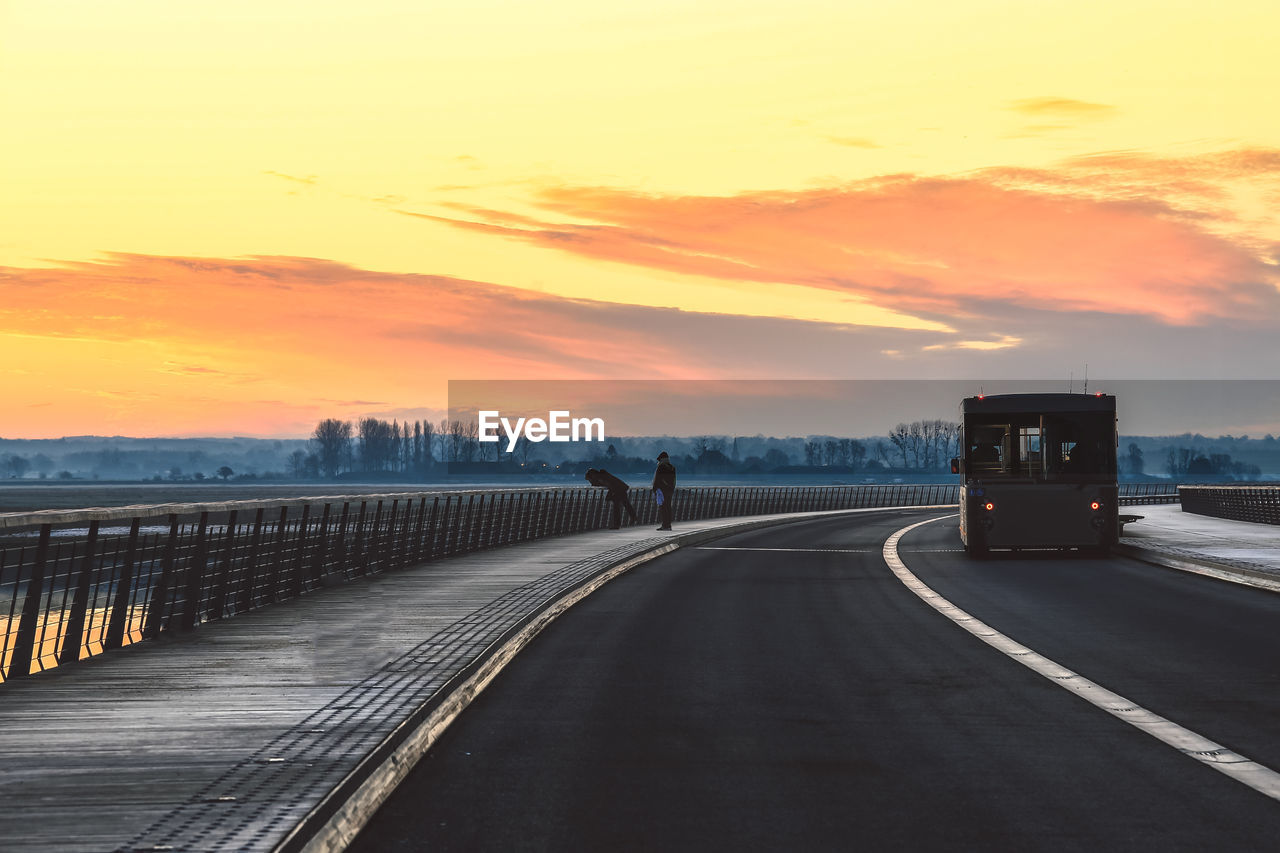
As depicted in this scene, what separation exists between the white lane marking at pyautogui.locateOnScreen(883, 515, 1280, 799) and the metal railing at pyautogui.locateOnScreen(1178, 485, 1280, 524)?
37.0 m

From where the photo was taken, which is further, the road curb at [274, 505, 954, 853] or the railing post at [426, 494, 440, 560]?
the railing post at [426, 494, 440, 560]

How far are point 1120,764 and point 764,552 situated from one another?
23688 millimetres

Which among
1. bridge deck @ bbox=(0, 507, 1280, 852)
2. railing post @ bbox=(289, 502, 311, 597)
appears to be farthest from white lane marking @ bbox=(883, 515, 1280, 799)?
railing post @ bbox=(289, 502, 311, 597)

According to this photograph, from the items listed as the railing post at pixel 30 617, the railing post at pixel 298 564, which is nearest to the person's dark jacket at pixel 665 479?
the railing post at pixel 298 564

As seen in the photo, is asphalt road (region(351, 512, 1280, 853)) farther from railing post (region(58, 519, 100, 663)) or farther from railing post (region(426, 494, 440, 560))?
railing post (region(426, 494, 440, 560))

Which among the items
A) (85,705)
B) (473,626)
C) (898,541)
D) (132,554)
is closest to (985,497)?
(898,541)

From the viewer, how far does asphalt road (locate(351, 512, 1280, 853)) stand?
20.5ft

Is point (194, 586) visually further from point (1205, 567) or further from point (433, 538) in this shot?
point (1205, 567)

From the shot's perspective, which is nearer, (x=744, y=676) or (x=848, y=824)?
(x=848, y=824)

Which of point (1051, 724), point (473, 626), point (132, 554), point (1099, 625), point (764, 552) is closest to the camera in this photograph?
point (1051, 724)

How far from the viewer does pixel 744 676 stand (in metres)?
11.1

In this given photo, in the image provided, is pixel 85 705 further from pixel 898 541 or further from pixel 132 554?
pixel 898 541

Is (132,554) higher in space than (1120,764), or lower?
higher

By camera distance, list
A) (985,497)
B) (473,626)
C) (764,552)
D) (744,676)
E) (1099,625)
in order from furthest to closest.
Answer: (764,552) → (985,497) → (1099,625) → (473,626) → (744,676)
